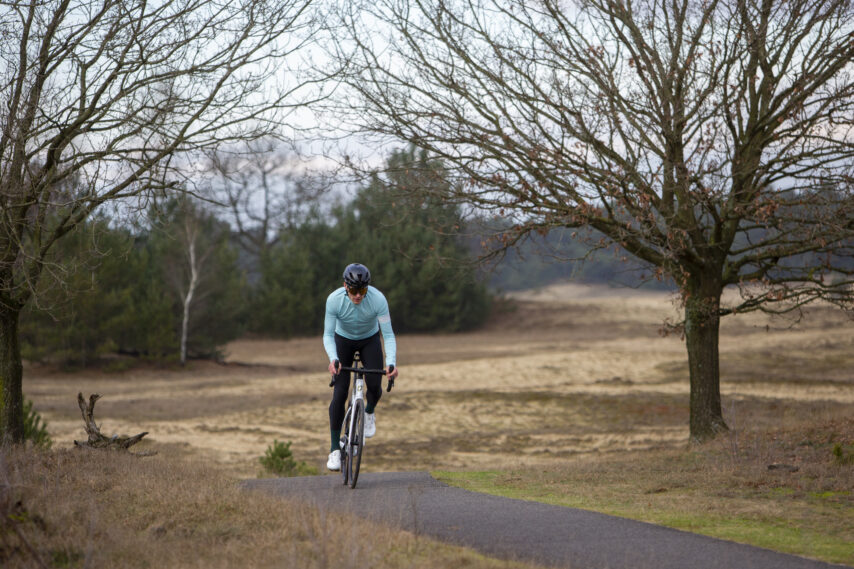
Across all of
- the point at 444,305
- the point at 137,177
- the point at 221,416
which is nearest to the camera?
the point at 137,177

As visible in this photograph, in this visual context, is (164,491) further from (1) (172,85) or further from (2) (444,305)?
(2) (444,305)

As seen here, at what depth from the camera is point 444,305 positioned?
178 ft

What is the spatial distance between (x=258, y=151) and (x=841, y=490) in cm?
779

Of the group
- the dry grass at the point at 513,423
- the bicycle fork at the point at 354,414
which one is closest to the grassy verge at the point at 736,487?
the dry grass at the point at 513,423

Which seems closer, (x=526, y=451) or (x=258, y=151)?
(x=258, y=151)

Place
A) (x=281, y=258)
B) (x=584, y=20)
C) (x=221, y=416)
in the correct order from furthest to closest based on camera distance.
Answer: (x=281, y=258)
(x=221, y=416)
(x=584, y=20)

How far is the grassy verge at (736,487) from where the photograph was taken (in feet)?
22.7

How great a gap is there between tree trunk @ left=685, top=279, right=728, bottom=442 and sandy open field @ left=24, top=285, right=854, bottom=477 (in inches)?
16.5

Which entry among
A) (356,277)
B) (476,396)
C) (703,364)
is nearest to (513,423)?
(476,396)

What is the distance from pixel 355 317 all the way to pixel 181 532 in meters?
2.86

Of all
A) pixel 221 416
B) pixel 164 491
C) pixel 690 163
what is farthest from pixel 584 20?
pixel 221 416

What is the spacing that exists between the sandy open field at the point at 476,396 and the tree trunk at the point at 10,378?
4661mm

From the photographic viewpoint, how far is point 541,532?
6609 mm

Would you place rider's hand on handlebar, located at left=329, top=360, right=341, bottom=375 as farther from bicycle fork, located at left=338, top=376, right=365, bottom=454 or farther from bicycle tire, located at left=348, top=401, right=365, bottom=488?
bicycle tire, located at left=348, top=401, right=365, bottom=488
